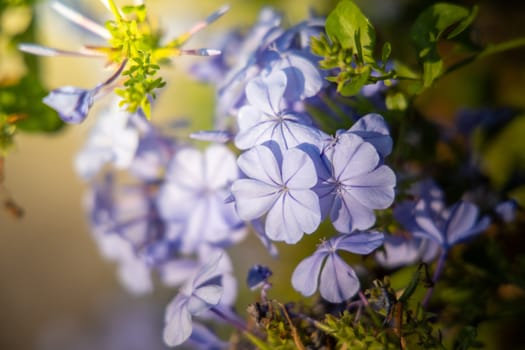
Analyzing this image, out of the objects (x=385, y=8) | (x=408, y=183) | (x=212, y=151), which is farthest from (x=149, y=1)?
(x=408, y=183)

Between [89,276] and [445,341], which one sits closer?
[445,341]

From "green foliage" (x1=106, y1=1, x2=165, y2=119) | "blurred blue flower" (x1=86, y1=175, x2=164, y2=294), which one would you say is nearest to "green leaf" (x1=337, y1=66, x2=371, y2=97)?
"green foliage" (x1=106, y1=1, x2=165, y2=119)

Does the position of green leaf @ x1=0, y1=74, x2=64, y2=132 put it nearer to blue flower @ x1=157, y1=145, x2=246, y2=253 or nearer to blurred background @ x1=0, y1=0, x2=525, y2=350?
blue flower @ x1=157, y1=145, x2=246, y2=253

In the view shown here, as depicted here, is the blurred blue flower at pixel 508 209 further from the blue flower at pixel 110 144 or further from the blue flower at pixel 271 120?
the blue flower at pixel 110 144

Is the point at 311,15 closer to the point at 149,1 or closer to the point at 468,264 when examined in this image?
the point at 468,264

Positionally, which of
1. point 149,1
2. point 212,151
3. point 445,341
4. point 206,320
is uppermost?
point 149,1

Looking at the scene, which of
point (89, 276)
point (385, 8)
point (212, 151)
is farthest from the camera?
point (89, 276)
